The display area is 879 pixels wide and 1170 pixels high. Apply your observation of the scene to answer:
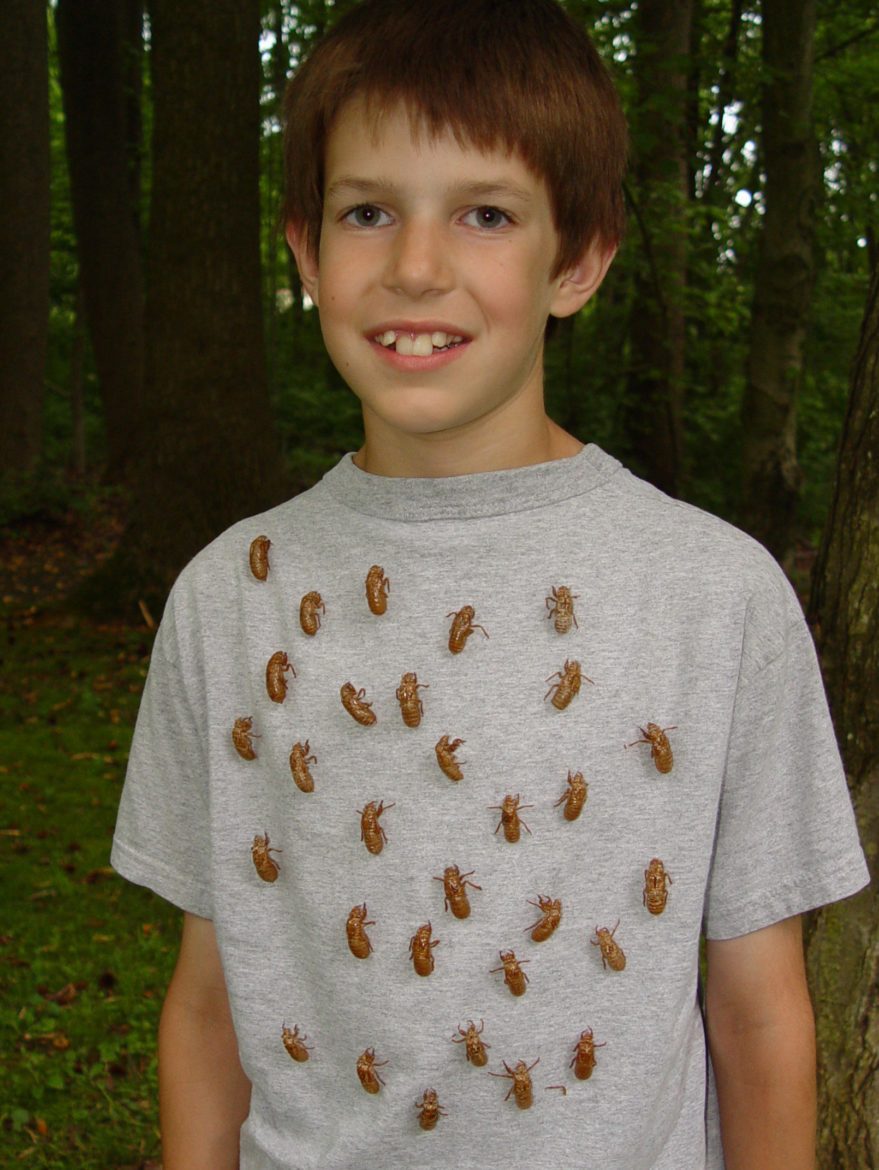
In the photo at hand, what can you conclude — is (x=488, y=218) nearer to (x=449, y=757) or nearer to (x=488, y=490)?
(x=488, y=490)

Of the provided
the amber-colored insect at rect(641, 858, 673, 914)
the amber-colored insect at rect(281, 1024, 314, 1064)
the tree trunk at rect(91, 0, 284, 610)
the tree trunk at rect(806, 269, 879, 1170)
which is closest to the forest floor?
the tree trunk at rect(91, 0, 284, 610)

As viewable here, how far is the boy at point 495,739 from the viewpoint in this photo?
1730mm

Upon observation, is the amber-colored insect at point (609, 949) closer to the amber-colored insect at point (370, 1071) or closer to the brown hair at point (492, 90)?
the amber-colored insect at point (370, 1071)

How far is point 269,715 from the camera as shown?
187 centimetres

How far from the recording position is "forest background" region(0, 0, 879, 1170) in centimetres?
291

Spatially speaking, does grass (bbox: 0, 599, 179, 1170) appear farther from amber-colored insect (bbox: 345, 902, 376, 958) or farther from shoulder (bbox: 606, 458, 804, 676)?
shoulder (bbox: 606, 458, 804, 676)

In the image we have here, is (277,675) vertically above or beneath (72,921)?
above

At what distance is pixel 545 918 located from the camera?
172 cm

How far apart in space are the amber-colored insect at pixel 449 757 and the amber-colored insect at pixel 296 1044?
17.4 inches

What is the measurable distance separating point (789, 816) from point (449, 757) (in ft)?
1.64

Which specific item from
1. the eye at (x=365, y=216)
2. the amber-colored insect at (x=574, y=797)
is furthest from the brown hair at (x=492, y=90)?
the amber-colored insect at (x=574, y=797)

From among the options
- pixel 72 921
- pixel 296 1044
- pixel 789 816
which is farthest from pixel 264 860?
pixel 72 921

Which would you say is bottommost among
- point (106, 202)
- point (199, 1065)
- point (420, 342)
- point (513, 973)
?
point (199, 1065)

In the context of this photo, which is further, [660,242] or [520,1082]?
[660,242]
